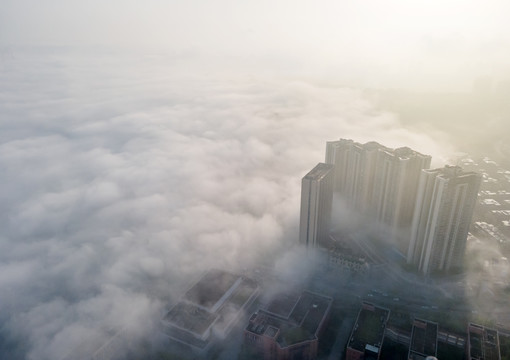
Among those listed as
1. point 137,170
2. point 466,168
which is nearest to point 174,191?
point 137,170

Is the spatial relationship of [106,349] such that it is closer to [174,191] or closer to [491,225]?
[174,191]

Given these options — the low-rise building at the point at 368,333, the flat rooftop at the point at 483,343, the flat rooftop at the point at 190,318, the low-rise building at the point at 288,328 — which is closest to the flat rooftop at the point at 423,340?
the low-rise building at the point at 368,333

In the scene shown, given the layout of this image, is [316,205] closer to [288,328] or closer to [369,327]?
[369,327]

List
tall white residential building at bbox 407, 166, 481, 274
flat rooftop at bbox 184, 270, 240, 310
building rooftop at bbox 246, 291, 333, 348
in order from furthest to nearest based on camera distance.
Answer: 1. flat rooftop at bbox 184, 270, 240, 310
2. tall white residential building at bbox 407, 166, 481, 274
3. building rooftop at bbox 246, 291, 333, 348

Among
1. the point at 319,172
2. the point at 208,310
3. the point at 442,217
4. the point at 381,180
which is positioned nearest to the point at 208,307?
the point at 208,310

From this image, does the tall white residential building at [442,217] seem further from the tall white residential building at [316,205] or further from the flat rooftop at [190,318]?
the flat rooftop at [190,318]

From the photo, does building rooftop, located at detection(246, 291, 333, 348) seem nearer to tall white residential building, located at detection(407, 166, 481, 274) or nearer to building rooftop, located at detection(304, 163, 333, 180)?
building rooftop, located at detection(304, 163, 333, 180)

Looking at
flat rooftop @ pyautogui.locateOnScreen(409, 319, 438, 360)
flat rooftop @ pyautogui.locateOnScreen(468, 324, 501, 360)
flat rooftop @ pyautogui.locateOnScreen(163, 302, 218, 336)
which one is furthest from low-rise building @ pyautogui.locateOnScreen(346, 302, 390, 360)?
flat rooftop @ pyautogui.locateOnScreen(163, 302, 218, 336)
